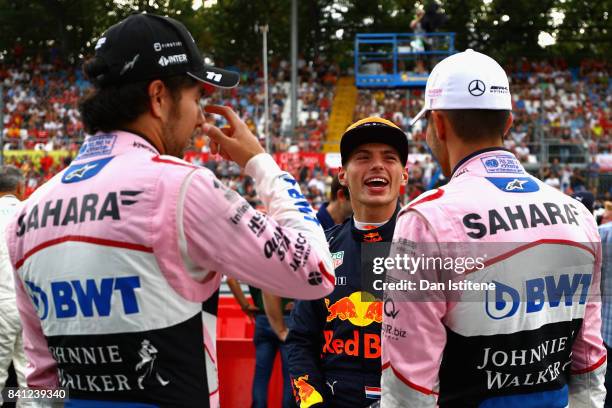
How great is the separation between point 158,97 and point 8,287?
4324mm

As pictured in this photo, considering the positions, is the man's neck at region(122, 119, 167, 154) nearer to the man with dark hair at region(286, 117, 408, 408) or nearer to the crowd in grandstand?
the man with dark hair at region(286, 117, 408, 408)

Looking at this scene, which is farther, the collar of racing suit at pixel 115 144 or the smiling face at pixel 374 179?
the smiling face at pixel 374 179

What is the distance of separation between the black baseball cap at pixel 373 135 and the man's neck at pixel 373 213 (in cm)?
27

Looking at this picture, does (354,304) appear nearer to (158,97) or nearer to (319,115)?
(158,97)

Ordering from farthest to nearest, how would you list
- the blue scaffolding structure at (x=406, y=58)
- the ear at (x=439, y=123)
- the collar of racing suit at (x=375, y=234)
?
the blue scaffolding structure at (x=406, y=58)
the collar of racing suit at (x=375, y=234)
the ear at (x=439, y=123)

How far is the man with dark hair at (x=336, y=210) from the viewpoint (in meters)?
5.51

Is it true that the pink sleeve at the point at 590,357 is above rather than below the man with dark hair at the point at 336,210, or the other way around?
above

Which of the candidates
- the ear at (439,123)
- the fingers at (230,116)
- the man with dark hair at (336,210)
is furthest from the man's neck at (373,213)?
the man with dark hair at (336,210)

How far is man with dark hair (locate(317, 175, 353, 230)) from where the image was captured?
5508 millimetres

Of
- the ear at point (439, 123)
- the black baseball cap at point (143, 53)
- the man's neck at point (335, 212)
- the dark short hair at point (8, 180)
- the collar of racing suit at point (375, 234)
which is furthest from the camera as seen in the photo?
the dark short hair at point (8, 180)

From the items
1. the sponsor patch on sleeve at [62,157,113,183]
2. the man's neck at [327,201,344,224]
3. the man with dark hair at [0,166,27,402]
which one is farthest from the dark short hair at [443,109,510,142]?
the man with dark hair at [0,166,27,402]

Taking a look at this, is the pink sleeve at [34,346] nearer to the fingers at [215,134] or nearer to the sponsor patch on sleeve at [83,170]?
the sponsor patch on sleeve at [83,170]

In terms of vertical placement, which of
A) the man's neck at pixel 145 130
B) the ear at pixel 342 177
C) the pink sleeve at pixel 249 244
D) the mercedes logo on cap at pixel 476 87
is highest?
the mercedes logo on cap at pixel 476 87

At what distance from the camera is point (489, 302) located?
7.11 ft
